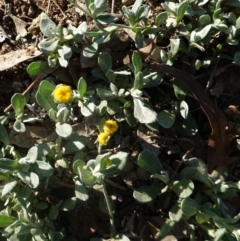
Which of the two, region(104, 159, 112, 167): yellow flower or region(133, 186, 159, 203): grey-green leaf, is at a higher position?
region(104, 159, 112, 167): yellow flower

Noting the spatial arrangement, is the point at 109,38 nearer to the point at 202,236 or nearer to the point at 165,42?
the point at 165,42

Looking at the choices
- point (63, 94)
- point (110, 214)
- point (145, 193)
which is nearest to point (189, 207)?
point (145, 193)

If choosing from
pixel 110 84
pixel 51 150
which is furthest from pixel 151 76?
pixel 51 150

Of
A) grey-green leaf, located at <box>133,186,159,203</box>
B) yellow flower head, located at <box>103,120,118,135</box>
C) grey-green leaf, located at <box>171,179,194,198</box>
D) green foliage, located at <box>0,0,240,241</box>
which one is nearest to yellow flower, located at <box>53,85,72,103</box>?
green foliage, located at <box>0,0,240,241</box>

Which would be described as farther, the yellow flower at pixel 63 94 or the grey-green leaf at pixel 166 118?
the grey-green leaf at pixel 166 118

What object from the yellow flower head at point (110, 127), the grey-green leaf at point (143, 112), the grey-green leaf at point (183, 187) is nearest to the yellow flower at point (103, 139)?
the yellow flower head at point (110, 127)

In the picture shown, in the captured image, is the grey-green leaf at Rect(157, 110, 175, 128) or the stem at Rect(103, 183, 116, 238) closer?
the stem at Rect(103, 183, 116, 238)

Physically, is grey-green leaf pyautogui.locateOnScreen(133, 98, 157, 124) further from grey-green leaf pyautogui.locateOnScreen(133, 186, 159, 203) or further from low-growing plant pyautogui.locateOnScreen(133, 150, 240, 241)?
grey-green leaf pyautogui.locateOnScreen(133, 186, 159, 203)

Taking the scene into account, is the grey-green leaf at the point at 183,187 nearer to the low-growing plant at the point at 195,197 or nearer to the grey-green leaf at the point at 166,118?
the low-growing plant at the point at 195,197

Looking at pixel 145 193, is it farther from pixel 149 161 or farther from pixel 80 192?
pixel 80 192
